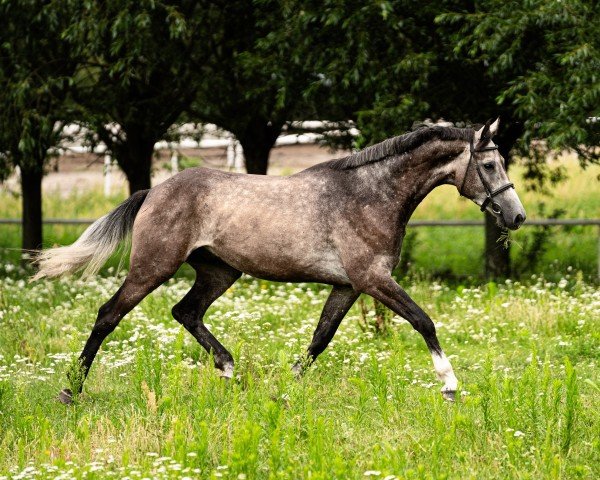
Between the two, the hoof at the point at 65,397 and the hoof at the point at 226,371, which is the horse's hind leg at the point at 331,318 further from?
the hoof at the point at 65,397

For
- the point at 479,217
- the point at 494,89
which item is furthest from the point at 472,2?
the point at 479,217

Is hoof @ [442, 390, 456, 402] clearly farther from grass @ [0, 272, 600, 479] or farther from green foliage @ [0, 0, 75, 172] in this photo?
green foliage @ [0, 0, 75, 172]

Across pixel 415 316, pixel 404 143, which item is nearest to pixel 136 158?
pixel 404 143

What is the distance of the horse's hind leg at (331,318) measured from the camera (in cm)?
807

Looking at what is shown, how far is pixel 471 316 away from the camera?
10.5 m

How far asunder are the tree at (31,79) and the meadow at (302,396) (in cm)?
213

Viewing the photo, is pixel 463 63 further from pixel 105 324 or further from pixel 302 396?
pixel 302 396

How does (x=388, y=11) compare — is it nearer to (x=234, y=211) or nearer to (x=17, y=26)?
(x=234, y=211)

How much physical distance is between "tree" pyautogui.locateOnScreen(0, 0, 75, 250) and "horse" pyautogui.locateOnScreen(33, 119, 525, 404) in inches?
224

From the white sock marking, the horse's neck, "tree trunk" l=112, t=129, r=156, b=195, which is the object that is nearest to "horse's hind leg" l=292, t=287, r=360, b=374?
the horse's neck

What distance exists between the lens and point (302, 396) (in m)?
6.60

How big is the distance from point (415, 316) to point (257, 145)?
8.95 metres

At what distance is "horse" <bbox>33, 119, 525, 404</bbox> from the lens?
7590mm

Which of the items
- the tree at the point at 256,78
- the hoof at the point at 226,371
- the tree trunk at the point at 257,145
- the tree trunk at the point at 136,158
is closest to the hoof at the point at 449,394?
the hoof at the point at 226,371
